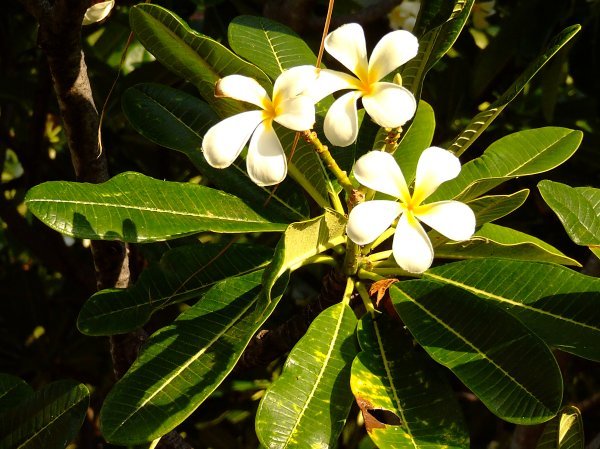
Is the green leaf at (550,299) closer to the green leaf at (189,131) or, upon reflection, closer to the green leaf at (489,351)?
the green leaf at (489,351)

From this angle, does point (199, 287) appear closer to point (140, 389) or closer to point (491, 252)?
point (140, 389)

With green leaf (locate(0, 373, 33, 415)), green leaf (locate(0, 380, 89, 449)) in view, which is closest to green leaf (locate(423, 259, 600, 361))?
green leaf (locate(0, 380, 89, 449))

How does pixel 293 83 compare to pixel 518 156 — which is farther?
pixel 518 156

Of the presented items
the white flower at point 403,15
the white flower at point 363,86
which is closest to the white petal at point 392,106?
the white flower at point 363,86

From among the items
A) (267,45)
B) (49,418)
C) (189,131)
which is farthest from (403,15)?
(49,418)

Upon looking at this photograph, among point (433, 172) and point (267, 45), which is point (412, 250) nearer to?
point (433, 172)

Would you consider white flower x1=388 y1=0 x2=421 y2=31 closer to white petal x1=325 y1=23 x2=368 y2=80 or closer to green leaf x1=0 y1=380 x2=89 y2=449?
white petal x1=325 y1=23 x2=368 y2=80
